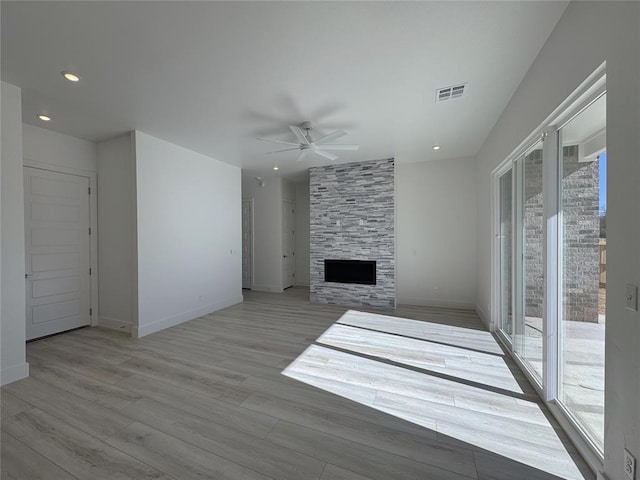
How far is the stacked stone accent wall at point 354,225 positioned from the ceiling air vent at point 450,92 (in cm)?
233

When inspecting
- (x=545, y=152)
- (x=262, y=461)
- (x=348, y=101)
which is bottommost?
(x=262, y=461)

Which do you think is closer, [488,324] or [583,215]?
[583,215]

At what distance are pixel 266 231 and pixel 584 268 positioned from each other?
19.9 ft

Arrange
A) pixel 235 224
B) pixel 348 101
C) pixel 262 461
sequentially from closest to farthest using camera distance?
pixel 262 461 < pixel 348 101 < pixel 235 224

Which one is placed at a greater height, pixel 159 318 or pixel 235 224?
pixel 235 224

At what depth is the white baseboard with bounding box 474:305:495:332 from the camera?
382 cm

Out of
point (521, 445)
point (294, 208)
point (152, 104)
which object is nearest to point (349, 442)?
point (521, 445)

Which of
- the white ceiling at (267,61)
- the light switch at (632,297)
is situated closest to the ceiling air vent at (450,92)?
the white ceiling at (267,61)

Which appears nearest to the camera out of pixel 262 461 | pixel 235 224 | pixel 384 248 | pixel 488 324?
pixel 262 461

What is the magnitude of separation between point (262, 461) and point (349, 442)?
1.88ft

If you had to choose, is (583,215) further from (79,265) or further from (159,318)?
(79,265)

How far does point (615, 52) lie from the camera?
4.21 feet

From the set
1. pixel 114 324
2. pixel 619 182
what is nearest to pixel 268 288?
pixel 114 324

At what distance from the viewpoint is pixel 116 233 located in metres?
4.04
